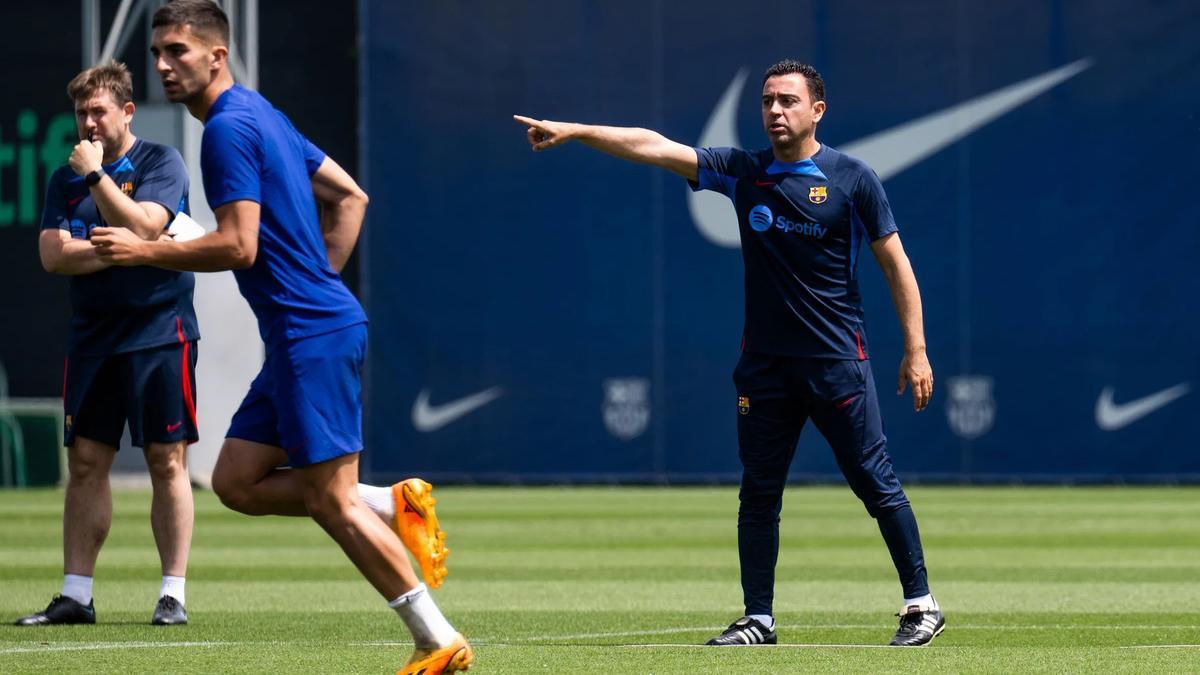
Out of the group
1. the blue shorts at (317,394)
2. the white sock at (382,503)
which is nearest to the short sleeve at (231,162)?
the blue shorts at (317,394)

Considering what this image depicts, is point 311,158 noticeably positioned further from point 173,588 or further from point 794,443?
point 173,588

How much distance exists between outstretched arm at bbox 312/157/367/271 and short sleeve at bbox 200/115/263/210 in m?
0.63

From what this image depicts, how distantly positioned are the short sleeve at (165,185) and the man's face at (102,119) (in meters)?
0.19

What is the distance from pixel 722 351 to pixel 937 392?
7.41 ft

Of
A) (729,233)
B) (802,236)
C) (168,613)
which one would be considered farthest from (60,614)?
(729,233)

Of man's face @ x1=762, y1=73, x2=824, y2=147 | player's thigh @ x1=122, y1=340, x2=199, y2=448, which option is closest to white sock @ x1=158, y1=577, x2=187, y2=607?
player's thigh @ x1=122, y1=340, x2=199, y2=448

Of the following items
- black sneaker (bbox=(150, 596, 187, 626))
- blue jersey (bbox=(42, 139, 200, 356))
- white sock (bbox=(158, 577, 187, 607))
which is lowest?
black sneaker (bbox=(150, 596, 187, 626))

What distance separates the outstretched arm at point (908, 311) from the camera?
284 inches

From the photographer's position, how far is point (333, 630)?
7969 millimetres

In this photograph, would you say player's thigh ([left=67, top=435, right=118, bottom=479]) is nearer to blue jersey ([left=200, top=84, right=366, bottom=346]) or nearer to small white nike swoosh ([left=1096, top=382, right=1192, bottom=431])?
blue jersey ([left=200, top=84, right=366, bottom=346])

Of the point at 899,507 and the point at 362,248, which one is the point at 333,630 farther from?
the point at 362,248

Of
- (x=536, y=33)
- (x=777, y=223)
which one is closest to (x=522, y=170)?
(x=536, y=33)

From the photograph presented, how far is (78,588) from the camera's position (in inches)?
318

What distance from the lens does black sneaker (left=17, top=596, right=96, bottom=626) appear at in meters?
7.99
